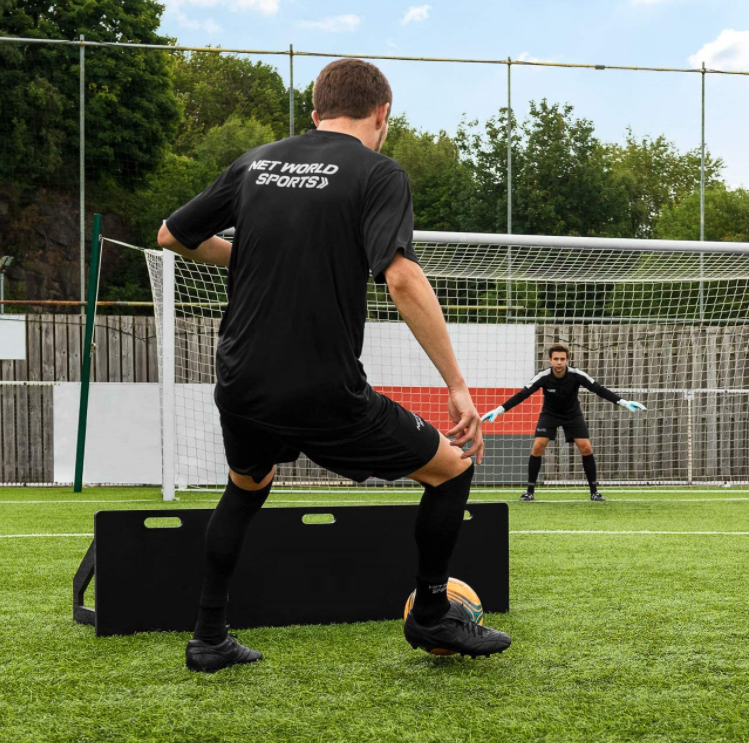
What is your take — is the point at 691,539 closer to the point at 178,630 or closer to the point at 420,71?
the point at 178,630

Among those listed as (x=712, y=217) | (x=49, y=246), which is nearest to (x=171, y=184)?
(x=49, y=246)

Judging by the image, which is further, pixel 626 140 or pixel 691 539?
pixel 626 140

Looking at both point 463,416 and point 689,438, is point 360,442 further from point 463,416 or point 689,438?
point 689,438

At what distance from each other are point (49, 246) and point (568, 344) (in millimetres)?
8377

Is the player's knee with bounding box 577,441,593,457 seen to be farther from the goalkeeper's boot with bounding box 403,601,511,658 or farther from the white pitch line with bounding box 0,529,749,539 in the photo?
the goalkeeper's boot with bounding box 403,601,511,658

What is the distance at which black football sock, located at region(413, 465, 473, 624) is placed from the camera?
292 cm

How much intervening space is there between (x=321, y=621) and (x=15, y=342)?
9.92 meters

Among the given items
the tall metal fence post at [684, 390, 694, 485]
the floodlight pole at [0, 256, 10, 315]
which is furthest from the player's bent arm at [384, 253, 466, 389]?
the floodlight pole at [0, 256, 10, 315]

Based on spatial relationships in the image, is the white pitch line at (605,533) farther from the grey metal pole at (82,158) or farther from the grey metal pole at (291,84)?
the grey metal pole at (291,84)

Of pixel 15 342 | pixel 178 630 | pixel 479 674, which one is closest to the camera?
pixel 479 674

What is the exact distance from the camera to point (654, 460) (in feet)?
43.5

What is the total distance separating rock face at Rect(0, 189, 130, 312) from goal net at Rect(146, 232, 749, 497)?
3.18 meters

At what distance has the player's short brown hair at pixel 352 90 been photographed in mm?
2771

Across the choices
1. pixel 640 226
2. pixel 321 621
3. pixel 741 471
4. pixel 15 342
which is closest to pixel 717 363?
pixel 741 471
